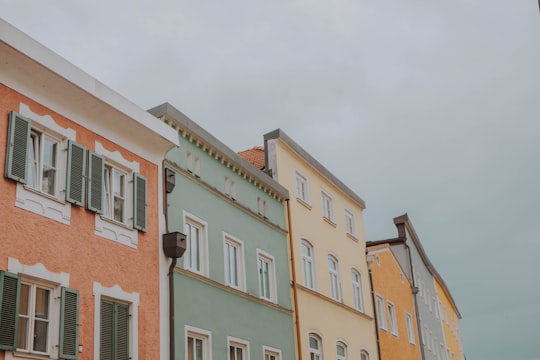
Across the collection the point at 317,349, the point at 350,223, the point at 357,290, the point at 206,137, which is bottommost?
the point at 317,349

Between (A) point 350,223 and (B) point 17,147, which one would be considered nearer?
(B) point 17,147

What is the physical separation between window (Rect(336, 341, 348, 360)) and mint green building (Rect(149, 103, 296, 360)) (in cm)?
441

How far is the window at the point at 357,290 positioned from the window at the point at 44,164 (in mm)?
18371

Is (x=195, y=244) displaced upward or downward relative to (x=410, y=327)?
downward

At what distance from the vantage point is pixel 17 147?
1545 centimetres

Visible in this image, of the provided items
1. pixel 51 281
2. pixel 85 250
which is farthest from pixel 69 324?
pixel 85 250

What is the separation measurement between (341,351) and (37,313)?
1703cm

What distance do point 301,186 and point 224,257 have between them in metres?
8.24

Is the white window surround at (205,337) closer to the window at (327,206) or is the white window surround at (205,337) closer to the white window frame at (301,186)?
the white window frame at (301,186)

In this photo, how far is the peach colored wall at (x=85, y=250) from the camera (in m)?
15.1

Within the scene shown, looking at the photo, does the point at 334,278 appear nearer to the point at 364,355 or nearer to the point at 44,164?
the point at 364,355

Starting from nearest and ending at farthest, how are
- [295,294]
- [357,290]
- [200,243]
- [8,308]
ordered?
[8,308] < [200,243] < [295,294] < [357,290]

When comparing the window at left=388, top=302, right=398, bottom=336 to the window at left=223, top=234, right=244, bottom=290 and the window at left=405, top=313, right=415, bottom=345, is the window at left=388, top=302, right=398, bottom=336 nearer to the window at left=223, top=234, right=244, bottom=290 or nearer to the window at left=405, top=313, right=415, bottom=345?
the window at left=405, top=313, right=415, bottom=345

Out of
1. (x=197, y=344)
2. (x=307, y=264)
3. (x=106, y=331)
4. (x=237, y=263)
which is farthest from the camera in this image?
(x=307, y=264)
